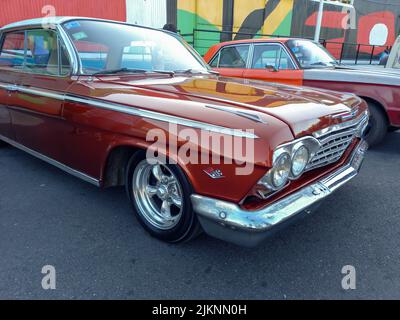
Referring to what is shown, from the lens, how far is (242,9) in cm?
1666

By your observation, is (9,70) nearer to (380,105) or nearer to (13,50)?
(13,50)

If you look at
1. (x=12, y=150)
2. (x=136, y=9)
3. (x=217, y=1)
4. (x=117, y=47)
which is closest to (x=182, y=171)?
(x=117, y=47)

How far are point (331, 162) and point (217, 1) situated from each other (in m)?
15.3

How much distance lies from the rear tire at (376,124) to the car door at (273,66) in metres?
1.08

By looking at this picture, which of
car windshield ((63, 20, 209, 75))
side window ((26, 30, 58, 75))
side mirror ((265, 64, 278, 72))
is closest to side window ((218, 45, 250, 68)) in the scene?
side mirror ((265, 64, 278, 72))

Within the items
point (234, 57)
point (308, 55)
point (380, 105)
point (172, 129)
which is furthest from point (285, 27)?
point (172, 129)

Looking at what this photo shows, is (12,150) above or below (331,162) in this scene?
below

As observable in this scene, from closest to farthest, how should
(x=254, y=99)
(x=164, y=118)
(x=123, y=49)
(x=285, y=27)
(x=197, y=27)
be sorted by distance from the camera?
(x=164, y=118) < (x=254, y=99) < (x=123, y=49) < (x=197, y=27) < (x=285, y=27)

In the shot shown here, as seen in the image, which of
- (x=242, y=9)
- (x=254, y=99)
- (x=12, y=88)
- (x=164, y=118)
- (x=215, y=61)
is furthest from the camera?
(x=242, y=9)

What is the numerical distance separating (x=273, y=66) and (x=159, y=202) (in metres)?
3.40

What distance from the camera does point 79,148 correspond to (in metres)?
2.62

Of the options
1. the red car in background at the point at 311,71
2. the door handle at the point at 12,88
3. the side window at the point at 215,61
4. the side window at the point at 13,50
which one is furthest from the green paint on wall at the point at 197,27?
the door handle at the point at 12,88
